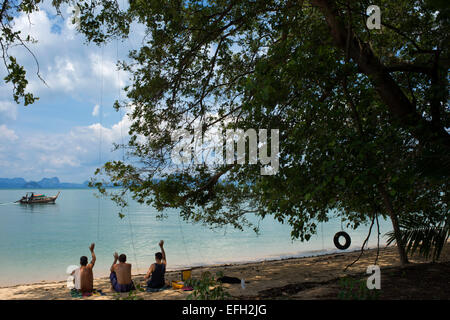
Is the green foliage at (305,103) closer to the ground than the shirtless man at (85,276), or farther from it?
farther from it

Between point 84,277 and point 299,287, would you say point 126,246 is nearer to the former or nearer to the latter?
point 84,277

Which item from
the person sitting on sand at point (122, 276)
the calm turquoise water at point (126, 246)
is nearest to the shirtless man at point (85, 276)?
the person sitting on sand at point (122, 276)

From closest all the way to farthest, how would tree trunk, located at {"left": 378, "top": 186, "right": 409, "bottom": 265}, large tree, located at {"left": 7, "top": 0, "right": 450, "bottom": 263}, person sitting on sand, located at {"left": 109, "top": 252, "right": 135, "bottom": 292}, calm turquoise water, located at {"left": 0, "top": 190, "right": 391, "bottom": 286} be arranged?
large tree, located at {"left": 7, "top": 0, "right": 450, "bottom": 263} < tree trunk, located at {"left": 378, "top": 186, "right": 409, "bottom": 265} < person sitting on sand, located at {"left": 109, "top": 252, "right": 135, "bottom": 292} < calm turquoise water, located at {"left": 0, "top": 190, "right": 391, "bottom": 286}

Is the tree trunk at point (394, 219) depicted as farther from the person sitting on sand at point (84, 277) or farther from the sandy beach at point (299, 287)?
the person sitting on sand at point (84, 277)

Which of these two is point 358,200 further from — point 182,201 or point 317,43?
point 182,201

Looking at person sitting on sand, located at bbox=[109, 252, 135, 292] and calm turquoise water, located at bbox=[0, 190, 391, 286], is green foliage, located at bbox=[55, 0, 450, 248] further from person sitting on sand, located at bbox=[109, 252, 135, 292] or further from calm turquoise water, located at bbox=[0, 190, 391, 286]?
calm turquoise water, located at bbox=[0, 190, 391, 286]

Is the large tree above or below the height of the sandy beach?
above

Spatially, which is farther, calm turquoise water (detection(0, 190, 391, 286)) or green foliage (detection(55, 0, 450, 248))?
calm turquoise water (detection(0, 190, 391, 286))

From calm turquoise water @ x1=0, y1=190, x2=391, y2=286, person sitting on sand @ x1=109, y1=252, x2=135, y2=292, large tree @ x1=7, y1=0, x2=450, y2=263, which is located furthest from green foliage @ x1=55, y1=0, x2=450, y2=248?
calm turquoise water @ x1=0, y1=190, x2=391, y2=286

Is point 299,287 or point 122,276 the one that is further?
point 122,276

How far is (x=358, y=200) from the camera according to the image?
4.58 metres

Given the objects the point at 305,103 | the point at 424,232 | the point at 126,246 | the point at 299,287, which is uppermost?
the point at 305,103

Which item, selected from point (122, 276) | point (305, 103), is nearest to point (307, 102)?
point (305, 103)
